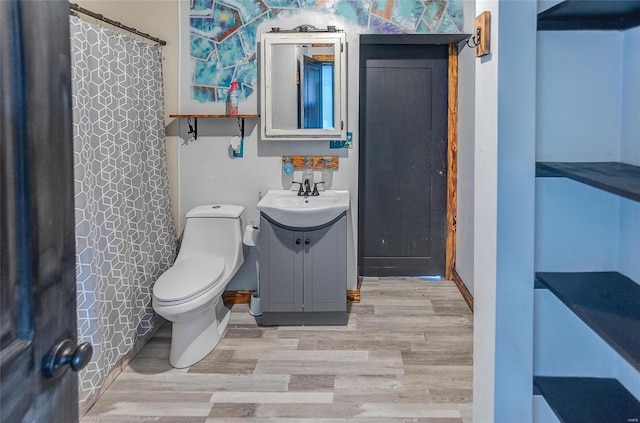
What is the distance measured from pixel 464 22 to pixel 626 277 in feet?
8.25

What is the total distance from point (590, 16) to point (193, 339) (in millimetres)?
2344

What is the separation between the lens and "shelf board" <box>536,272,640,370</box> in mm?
1091

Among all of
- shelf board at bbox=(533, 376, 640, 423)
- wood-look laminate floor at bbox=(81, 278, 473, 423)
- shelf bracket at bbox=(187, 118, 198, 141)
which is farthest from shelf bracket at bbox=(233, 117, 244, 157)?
shelf board at bbox=(533, 376, 640, 423)

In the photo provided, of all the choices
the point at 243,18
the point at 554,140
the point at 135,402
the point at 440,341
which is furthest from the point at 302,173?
the point at 554,140

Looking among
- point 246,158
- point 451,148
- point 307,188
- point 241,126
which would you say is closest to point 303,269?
point 307,188

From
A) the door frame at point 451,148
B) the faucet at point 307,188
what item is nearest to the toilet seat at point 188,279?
the faucet at point 307,188

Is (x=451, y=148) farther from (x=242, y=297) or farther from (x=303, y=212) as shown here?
(x=242, y=297)

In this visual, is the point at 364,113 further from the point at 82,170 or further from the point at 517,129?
the point at 517,129

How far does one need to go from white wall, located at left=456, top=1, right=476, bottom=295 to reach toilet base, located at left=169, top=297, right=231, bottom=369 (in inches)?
72.6

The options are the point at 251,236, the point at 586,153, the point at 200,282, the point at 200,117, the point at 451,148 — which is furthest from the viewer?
the point at 451,148

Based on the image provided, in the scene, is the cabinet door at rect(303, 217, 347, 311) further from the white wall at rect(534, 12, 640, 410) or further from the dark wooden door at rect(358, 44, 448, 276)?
the white wall at rect(534, 12, 640, 410)

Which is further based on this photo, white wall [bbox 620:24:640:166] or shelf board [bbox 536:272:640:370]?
white wall [bbox 620:24:640:166]

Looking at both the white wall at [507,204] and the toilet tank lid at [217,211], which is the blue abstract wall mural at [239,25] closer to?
the toilet tank lid at [217,211]

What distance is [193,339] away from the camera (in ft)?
9.11
